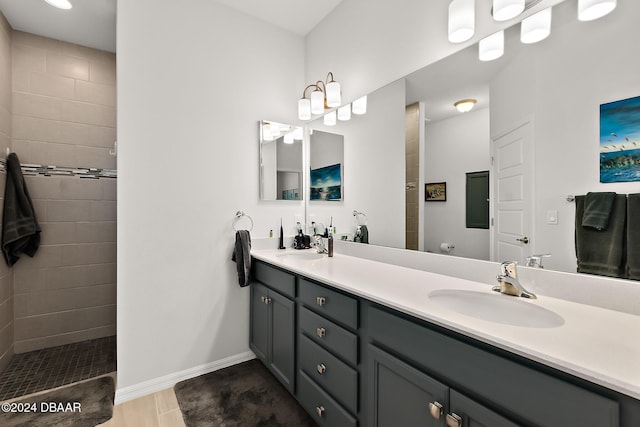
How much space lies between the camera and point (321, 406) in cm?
149

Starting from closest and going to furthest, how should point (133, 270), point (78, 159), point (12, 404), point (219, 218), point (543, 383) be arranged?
point (543, 383), point (12, 404), point (133, 270), point (219, 218), point (78, 159)

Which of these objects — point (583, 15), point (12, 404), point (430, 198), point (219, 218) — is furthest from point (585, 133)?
point (12, 404)

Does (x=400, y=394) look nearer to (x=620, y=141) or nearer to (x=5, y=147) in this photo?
(x=620, y=141)

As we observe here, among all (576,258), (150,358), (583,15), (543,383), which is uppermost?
(583,15)

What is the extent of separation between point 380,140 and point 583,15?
111 cm

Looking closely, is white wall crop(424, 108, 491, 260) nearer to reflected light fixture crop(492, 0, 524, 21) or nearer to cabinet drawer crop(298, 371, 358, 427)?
reflected light fixture crop(492, 0, 524, 21)

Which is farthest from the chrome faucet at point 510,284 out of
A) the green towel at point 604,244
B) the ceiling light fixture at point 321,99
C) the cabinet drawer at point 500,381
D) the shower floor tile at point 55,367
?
the shower floor tile at point 55,367

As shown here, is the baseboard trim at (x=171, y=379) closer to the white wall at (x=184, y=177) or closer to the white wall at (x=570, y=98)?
the white wall at (x=184, y=177)

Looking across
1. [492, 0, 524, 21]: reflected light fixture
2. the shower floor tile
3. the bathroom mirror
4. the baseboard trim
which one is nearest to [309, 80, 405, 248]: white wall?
the bathroom mirror

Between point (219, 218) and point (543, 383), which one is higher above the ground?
point (219, 218)

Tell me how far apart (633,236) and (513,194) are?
41 cm

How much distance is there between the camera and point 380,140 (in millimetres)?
2014

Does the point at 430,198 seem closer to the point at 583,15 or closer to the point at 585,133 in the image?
the point at 585,133

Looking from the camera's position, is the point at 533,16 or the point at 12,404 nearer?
the point at 533,16
